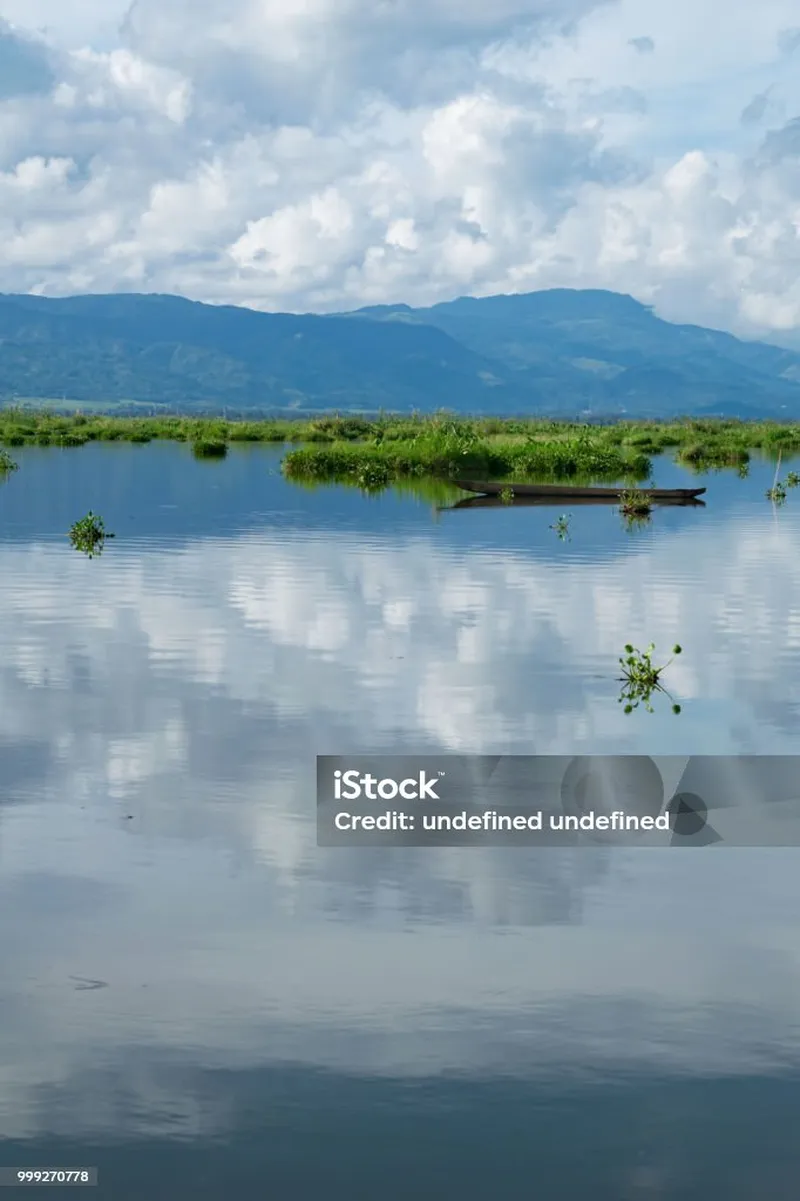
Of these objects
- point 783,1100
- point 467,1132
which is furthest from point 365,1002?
point 783,1100

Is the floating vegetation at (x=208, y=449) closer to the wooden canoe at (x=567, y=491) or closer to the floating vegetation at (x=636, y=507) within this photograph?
the wooden canoe at (x=567, y=491)

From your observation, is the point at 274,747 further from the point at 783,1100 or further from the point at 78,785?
the point at 783,1100

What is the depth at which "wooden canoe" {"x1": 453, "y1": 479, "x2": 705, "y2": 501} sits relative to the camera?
216ft

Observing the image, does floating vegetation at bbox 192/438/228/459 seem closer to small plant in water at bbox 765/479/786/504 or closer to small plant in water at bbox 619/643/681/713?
small plant in water at bbox 765/479/786/504

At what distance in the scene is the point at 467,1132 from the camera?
10023mm

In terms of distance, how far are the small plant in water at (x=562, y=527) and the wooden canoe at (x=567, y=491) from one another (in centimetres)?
675

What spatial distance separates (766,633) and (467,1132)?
21257 millimetres

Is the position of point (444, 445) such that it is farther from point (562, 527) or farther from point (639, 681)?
point (639, 681)

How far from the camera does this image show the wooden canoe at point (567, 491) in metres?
65.7

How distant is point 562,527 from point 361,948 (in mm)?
42290

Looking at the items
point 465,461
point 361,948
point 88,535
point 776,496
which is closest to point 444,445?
point 465,461

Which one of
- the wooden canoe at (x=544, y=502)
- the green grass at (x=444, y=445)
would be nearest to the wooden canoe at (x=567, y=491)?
the wooden canoe at (x=544, y=502)

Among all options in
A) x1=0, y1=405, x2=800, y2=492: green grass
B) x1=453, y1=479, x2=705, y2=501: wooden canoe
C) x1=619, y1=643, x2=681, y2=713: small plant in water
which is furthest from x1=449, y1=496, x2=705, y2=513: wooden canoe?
x1=619, y1=643, x2=681, y2=713: small plant in water

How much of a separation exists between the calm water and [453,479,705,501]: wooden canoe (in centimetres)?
3769
